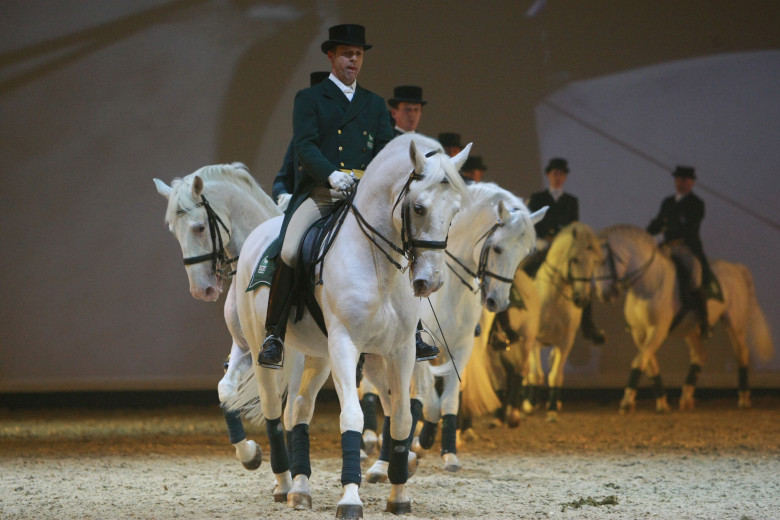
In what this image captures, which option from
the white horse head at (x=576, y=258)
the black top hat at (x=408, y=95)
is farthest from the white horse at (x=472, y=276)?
the white horse head at (x=576, y=258)

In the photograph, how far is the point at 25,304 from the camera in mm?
8719

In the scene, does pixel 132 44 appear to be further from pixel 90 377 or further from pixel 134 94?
pixel 90 377

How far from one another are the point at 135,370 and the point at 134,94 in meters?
2.68

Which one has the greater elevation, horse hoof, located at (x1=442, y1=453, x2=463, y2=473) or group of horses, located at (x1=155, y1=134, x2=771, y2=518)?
group of horses, located at (x1=155, y1=134, x2=771, y2=518)

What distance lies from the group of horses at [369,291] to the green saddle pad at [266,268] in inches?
2.9

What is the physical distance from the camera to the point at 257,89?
9.08m

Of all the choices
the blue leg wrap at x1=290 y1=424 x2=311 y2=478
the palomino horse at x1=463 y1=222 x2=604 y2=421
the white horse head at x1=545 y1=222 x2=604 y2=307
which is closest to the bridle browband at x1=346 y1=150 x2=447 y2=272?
the blue leg wrap at x1=290 y1=424 x2=311 y2=478

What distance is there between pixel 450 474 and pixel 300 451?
5.30 ft

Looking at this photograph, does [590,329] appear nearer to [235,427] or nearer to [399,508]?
[235,427]

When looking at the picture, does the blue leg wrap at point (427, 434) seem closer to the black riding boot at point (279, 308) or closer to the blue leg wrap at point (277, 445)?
the blue leg wrap at point (277, 445)

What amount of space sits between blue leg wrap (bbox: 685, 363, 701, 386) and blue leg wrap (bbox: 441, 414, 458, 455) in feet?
15.6

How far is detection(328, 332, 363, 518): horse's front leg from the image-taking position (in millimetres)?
3924

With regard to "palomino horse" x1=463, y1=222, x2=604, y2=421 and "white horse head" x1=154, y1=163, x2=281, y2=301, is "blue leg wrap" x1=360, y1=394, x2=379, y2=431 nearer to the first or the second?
"white horse head" x1=154, y1=163, x2=281, y2=301

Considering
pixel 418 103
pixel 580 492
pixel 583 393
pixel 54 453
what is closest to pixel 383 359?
pixel 580 492
